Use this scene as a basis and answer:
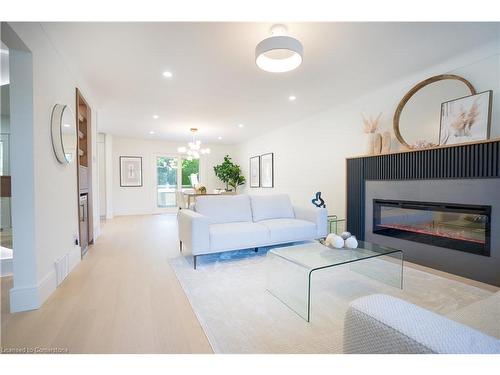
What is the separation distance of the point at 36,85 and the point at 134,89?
1541 millimetres

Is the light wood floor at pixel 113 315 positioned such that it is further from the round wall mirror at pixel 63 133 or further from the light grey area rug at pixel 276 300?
the round wall mirror at pixel 63 133

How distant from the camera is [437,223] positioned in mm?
2607

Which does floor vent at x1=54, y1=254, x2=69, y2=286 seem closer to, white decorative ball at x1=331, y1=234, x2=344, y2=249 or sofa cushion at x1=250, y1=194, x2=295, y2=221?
sofa cushion at x1=250, y1=194, x2=295, y2=221

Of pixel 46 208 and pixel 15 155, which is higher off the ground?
pixel 15 155

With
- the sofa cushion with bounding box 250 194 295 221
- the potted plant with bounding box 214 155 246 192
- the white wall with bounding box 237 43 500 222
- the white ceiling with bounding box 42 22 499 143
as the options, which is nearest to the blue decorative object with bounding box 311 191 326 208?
the sofa cushion with bounding box 250 194 295 221

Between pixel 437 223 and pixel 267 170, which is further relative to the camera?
pixel 267 170

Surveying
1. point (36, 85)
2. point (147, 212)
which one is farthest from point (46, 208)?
point (147, 212)

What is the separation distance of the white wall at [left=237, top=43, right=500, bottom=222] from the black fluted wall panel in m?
0.39

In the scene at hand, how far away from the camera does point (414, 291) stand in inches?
80.1

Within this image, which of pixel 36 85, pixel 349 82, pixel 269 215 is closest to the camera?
pixel 36 85

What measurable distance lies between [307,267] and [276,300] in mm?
398

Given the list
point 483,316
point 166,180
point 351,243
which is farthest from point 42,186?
point 166,180

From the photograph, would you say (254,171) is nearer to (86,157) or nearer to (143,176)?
(143,176)
